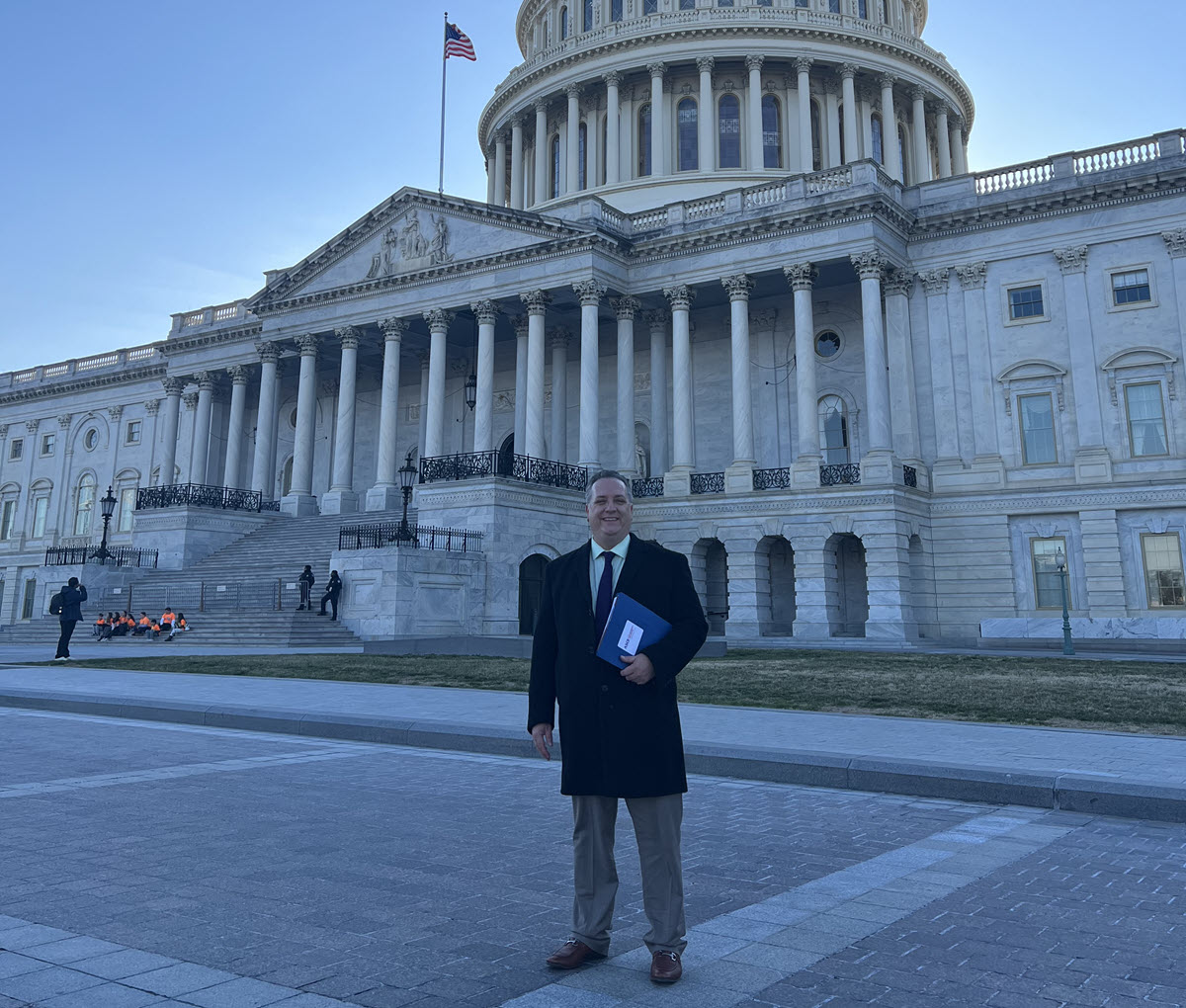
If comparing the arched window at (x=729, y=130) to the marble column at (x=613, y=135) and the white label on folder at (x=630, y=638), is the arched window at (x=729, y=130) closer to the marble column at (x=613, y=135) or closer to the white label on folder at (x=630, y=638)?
the marble column at (x=613, y=135)

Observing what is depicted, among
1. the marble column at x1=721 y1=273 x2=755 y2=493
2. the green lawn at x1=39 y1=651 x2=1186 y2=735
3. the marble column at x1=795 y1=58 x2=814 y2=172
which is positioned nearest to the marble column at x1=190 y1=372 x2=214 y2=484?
the marble column at x1=721 y1=273 x2=755 y2=493

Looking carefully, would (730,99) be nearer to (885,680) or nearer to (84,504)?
(885,680)

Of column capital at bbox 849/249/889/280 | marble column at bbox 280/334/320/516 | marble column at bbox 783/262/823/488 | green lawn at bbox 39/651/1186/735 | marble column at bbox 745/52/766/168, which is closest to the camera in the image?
green lawn at bbox 39/651/1186/735

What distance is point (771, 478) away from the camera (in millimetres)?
37594

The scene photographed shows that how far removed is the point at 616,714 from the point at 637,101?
56.2 metres

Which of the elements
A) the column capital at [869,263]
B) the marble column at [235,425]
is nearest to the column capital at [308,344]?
the marble column at [235,425]

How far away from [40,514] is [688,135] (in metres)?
46.9

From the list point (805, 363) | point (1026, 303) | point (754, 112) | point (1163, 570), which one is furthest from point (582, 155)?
point (1163, 570)

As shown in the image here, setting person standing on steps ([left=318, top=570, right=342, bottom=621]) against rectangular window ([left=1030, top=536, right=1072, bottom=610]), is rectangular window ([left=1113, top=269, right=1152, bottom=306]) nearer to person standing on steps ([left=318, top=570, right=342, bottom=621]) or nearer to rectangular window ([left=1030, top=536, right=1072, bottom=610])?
rectangular window ([left=1030, top=536, right=1072, bottom=610])

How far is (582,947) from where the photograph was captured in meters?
4.46

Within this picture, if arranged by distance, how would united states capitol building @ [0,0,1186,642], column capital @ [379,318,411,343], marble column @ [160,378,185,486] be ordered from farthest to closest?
marble column @ [160,378,185,486]
column capital @ [379,318,411,343]
united states capitol building @ [0,0,1186,642]

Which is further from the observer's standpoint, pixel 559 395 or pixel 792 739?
pixel 559 395

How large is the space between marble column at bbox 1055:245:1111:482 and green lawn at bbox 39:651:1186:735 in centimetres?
1298

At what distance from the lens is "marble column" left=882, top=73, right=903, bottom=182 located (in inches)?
2128
